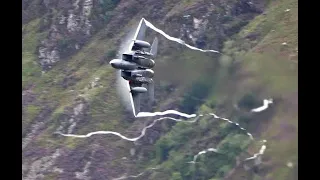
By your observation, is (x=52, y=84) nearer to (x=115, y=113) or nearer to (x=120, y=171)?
(x=115, y=113)

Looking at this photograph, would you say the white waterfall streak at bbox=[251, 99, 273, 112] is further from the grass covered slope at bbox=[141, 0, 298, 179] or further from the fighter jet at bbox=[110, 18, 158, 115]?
the fighter jet at bbox=[110, 18, 158, 115]

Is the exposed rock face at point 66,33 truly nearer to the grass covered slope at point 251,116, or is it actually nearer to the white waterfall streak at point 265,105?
the grass covered slope at point 251,116

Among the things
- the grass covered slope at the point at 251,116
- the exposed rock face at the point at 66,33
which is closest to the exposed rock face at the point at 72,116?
Answer: the grass covered slope at the point at 251,116

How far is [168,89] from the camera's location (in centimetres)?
5650

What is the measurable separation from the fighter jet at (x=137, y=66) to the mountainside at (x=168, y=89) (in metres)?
3.63

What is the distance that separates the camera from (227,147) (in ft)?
187

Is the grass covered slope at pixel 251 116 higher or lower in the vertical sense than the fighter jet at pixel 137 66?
lower

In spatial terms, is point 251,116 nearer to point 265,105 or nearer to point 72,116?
point 265,105

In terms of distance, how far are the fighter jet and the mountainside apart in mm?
3632

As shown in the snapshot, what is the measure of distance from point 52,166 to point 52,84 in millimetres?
10462

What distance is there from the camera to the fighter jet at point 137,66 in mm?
45156

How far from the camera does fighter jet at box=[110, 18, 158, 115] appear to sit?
45.2 m
